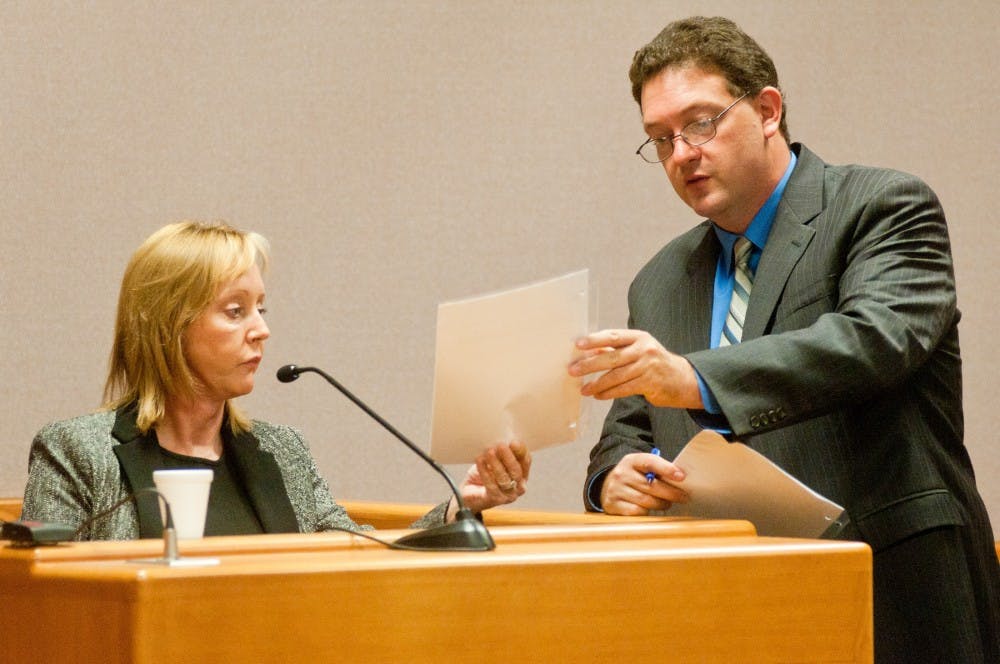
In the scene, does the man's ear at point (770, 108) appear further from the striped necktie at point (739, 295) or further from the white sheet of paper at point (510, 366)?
the white sheet of paper at point (510, 366)

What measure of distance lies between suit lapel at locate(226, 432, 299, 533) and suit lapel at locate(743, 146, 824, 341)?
0.90 meters

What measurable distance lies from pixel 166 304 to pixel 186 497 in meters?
1.04

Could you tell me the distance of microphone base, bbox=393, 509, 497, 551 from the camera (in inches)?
54.8

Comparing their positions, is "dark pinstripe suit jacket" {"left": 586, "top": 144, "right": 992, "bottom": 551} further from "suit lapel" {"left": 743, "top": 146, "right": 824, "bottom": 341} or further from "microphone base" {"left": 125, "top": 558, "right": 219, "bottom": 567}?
"microphone base" {"left": 125, "top": 558, "right": 219, "bottom": 567}

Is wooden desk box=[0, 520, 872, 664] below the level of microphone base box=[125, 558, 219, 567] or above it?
below

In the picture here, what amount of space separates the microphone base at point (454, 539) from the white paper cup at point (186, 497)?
22 cm

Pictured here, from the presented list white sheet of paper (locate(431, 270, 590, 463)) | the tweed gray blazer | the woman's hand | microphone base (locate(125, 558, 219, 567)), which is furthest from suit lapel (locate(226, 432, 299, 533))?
microphone base (locate(125, 558, 219, 567))

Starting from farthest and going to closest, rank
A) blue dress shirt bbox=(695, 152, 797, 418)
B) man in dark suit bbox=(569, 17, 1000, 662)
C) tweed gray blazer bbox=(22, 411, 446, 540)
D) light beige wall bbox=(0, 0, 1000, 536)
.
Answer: light beige wall bbox=(0, 0, 1000, 536)
blue dress shirt bbox=(695, 152, 797, 418)
tweed gray blazer bbox=(22, 411, 446, 540)
man in dark suit bbox=(569, 17, 1000, 662)

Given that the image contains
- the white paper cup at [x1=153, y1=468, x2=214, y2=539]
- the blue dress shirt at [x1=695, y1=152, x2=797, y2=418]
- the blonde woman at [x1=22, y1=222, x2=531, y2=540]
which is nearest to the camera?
the white paper cup at [x1=153, y1=468, x2=214, y2=539]

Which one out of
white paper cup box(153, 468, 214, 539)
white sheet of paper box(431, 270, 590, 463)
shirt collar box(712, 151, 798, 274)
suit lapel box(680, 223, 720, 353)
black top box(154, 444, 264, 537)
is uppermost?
shirt collar box(712, 151, 798, 274)

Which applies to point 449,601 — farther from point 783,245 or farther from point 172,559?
point 783,245

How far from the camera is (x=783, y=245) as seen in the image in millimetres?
2201

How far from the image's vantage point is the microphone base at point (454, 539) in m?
1.39

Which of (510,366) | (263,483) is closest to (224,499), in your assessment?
(263,483)
